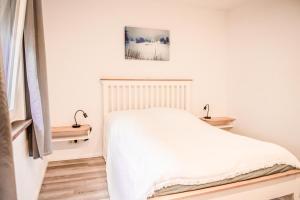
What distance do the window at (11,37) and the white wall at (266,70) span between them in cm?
279

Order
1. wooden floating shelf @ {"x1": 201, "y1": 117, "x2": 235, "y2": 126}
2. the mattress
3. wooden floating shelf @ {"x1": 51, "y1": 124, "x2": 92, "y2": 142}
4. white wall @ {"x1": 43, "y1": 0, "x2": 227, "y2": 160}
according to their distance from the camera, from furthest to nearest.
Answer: wooden floating shelf @ {"x1": 201, "y1": 117, "x2": 235, "y2": 126}
white wall @ {"x1": 43, "y1": 0, "x2": 227, "y2": 160}
wooden floating shelf @ {"x1": 51, "y1": 124, "x2": 92, "y2": 142}
the mattress

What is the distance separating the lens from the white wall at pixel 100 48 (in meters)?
2.76

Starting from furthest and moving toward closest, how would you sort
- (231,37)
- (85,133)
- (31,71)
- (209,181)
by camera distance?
(231,37) < (85,133) < (31,71) < (209,181)

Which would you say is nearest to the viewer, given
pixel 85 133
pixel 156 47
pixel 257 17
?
pixel 85 133

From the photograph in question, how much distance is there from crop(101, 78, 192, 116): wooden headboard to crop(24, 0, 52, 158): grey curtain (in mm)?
1087

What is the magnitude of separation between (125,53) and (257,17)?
6.35 ft

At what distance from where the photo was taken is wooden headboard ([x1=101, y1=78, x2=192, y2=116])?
295 centimetres

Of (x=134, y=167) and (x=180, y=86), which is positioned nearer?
(x=134, y=167)

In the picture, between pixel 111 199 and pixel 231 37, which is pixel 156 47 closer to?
pixel 231 37

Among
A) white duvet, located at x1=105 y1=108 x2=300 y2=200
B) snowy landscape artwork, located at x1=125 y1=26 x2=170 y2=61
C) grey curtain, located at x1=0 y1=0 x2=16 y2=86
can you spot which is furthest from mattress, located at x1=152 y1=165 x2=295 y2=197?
snowy landscape artwork, located at x1=125 y1=26 x2=170 y2=61

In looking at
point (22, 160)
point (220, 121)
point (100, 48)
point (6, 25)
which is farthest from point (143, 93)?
point (6, 25)

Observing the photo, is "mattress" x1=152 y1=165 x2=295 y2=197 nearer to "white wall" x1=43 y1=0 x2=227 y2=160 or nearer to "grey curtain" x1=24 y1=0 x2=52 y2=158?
"grey curtain" x1=24 y1=0 x2=52 y2=158

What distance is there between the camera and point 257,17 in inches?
115

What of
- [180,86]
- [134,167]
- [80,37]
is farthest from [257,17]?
[134,167]
